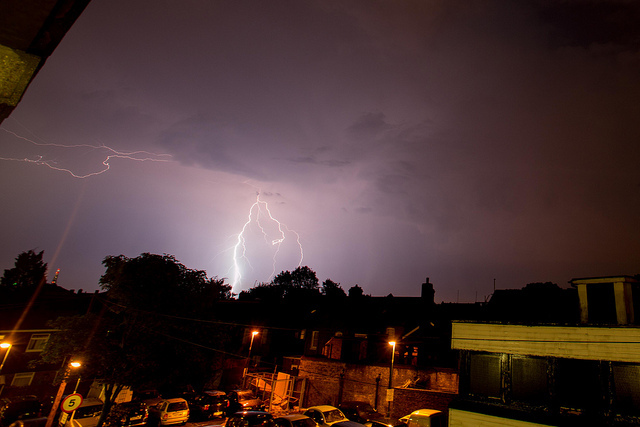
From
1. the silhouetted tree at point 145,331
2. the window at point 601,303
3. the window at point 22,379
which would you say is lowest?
the window at point 22,379

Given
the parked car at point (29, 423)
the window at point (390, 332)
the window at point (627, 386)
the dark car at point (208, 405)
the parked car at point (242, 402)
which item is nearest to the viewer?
the window at point (627, 386)

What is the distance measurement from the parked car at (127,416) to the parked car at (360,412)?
1382cm

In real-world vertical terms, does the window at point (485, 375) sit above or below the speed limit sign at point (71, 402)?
above

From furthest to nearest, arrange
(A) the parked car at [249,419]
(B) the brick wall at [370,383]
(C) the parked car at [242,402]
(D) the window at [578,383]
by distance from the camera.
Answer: (C) the parked car at [242,402]
(B) the brick wall at [370,383]
(A) the parked car at [249,419]
(D) the window at [578,383]

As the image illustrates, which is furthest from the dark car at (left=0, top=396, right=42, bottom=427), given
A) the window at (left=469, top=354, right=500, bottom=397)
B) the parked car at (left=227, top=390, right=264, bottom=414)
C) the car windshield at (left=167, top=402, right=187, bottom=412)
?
the window at (left=469, top=354, right=500, bottom=397)

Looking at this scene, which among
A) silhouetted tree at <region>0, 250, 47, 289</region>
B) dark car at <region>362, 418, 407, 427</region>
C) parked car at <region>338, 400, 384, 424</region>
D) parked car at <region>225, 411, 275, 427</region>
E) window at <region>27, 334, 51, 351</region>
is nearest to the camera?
parked car at <region>225, 411, 275, 427</region>

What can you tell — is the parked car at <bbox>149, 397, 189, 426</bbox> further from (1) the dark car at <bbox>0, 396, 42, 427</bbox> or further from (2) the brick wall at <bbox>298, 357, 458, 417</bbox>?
(2) the brick wall at <bbox>298, 357, 458, 417</bbox>

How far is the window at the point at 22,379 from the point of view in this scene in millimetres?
27172

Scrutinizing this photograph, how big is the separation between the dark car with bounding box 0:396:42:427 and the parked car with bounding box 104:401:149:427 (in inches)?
223

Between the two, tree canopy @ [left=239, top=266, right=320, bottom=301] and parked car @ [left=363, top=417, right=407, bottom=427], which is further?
tree canopy @ [left=239, top=266, right=320, bottom=301]

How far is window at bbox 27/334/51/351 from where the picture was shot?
28531 mm

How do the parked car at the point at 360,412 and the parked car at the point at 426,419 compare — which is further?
the parked car at the point at 360,412

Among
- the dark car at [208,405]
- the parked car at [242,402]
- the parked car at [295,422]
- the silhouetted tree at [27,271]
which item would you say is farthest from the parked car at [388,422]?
the silhouetted tree at [27,271]

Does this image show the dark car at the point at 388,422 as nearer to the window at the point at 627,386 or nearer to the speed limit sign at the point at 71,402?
the window at the point at 627,386
